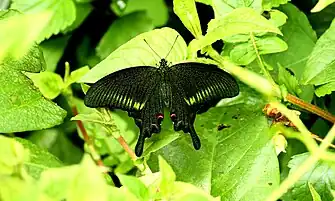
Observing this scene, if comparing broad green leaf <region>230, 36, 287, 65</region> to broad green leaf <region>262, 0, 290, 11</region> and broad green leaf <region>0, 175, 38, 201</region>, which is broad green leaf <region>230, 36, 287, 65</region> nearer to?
broad green leaf <region>262, 0, 290, 11</region>

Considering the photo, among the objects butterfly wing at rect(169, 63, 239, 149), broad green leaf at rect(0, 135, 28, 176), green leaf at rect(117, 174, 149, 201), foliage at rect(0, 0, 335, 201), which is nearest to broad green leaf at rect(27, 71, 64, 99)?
foliage at rect(0, 0, 335, 201)

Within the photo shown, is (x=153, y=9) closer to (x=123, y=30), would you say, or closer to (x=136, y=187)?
(x=123, y=30)

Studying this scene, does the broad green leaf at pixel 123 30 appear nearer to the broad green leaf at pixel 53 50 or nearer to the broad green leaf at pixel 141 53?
the broad green leaf at pixel 53 50

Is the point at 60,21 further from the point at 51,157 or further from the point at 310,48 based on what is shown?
the point at 310,48

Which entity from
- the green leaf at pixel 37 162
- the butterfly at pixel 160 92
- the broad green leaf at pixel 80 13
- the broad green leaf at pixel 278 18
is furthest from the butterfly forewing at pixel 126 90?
the broad green leaf at pixel 80 13

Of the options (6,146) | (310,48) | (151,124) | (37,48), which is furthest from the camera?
(310,48)

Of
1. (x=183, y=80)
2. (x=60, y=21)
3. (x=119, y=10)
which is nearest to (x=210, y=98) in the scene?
(x=183, y=80)

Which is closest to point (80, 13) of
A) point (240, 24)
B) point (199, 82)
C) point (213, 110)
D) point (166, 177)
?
point (213, 110)
